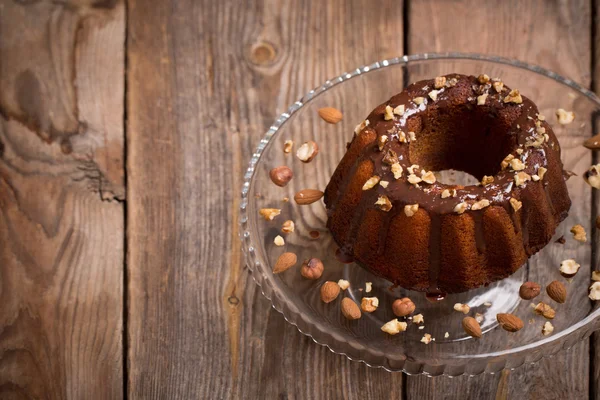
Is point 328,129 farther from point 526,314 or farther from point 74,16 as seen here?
point 74,16

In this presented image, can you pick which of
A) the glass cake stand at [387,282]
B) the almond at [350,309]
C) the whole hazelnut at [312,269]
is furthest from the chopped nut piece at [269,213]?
the almond at [350,309]

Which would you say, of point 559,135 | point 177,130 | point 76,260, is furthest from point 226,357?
point 559,135

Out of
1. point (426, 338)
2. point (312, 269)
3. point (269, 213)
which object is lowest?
point (426, 338)

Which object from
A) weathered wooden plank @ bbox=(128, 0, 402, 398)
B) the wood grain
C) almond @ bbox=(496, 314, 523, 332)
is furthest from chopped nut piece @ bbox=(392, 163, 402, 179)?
the wood grain

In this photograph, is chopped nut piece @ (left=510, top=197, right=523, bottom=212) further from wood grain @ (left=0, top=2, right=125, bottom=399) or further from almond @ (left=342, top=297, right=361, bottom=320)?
wood grain @ (left=0, top=2, right=125, bottom=399)

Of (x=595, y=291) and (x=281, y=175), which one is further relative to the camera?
(x=281, y=175)

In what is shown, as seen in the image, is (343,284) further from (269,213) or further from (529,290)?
(529,290)

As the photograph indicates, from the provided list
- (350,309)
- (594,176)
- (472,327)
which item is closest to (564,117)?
(594,176)
